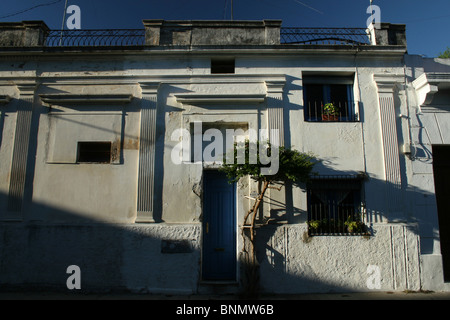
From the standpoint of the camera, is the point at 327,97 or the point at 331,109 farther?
the point at 327,97

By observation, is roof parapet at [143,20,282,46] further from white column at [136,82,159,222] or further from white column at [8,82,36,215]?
white column at [8,82,36,215]

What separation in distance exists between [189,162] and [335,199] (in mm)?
3326

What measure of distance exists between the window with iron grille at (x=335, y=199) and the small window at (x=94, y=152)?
4.65m

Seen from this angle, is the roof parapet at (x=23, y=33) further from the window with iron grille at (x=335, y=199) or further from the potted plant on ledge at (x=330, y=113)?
the window with iron grille at (x=335, y=199)

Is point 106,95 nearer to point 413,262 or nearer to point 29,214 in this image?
point 29,214

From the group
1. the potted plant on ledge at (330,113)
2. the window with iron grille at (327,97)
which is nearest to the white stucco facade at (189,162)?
the window with iron grille at (327,97)

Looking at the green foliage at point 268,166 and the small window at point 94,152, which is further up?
the small window at point 94,152

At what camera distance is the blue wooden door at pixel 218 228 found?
6.99 m

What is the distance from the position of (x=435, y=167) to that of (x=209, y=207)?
5.31 m

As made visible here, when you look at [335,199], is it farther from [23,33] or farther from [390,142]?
[23,33]

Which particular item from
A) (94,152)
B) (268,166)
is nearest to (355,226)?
(268,166)

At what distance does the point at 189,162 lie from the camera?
7.19 meters

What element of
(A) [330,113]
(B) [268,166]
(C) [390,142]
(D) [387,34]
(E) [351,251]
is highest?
(D) [387,34]

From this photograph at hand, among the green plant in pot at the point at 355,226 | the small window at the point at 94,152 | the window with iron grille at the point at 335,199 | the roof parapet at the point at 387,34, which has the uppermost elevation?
the roof parapet at the point at 387,34
